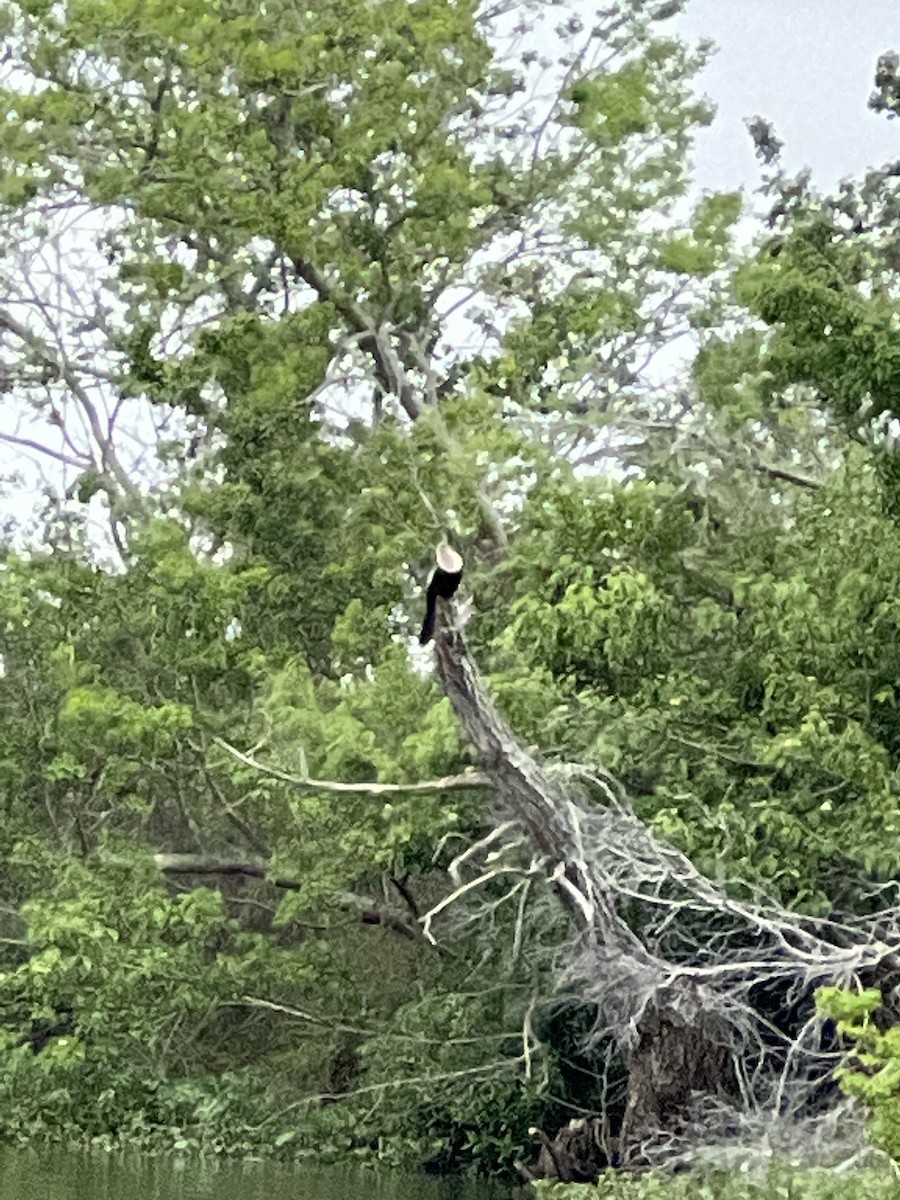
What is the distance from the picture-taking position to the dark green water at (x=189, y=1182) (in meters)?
14.7

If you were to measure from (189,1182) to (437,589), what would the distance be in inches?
263

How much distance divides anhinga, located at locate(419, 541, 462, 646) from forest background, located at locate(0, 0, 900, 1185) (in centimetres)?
363

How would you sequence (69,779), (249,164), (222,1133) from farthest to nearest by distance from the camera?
(69,779), (249,164), (222,1133)

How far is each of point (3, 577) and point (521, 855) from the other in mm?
7813

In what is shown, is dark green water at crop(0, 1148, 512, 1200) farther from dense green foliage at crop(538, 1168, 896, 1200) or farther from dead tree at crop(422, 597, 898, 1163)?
dead tree at crop(422, 597, 898, 1163)

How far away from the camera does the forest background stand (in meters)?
16.0

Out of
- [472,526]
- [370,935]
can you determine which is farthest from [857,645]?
[370,935]

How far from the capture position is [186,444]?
23.4 meters

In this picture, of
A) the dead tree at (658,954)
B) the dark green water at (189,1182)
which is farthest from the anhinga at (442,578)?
the dark green water at (189,1182)

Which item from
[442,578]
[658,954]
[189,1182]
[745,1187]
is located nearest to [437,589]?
[442,578]

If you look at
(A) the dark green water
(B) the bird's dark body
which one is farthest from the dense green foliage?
(B) the bird's dark body

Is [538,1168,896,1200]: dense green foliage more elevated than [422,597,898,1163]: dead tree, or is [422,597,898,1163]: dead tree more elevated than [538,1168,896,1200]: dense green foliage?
[422,597,898,1163]: dead tree

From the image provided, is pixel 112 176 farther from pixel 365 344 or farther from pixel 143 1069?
pixel 143 1069

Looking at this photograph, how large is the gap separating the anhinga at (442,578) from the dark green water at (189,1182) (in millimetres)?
5197
